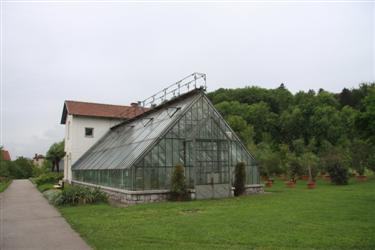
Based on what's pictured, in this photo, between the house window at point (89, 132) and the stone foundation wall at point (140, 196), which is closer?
the stone foundation wall at point (140, 196)

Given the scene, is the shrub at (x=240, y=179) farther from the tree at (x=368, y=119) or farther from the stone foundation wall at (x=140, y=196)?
the tree at (x=368, y=119)

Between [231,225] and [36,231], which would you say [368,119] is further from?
[36,231]

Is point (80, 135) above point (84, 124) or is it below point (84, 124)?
below

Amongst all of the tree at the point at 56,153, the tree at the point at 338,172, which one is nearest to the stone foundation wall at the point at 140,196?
the tree at the point at 338,172

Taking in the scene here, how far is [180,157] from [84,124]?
18250 mm

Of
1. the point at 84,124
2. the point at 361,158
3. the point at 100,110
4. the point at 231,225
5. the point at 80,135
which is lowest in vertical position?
the point at 231,225

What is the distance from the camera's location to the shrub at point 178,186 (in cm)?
1892

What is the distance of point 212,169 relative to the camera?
2125cm

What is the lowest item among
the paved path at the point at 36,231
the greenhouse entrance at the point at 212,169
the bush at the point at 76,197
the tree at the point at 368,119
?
the paved path at the point at 36,231

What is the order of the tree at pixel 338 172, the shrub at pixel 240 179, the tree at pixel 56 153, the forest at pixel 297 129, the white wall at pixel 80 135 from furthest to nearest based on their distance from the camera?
the tree at pixel 56 153 → the white wall at pixel 80 135 → the forest at pixel 297 129 → the tree at pixel 338 172 → the shrub at pixel 240 179

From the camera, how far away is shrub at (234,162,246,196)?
21.5 metres

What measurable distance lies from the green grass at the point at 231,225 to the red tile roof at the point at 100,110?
66.2ft

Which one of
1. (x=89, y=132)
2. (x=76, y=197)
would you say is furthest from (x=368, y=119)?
(x=89, y=132)

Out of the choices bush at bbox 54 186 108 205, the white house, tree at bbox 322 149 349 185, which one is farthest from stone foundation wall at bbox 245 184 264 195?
the white house
